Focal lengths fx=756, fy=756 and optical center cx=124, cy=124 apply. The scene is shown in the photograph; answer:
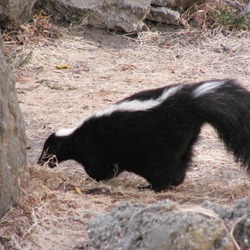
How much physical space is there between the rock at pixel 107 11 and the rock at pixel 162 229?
24.9 feet

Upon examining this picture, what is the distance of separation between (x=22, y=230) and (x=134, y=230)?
1124 mm

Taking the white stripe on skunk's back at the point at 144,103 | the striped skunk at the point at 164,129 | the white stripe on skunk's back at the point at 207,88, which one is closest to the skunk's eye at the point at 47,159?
the striped skunk at the point at 164,129

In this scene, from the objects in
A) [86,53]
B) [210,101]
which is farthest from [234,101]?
[86,53]

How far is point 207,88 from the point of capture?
6.40m

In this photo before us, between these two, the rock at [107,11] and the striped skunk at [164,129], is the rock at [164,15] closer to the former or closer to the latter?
the rock at [107,11]

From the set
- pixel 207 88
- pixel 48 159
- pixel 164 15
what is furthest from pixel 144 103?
pixel 164 15

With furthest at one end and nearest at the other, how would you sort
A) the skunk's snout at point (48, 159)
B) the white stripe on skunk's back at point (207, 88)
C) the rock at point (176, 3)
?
1. the rock at point (176, 3)
2. the skunk's snout at point (48, 159)
3. the white stripe on skunk's back at point (207, 88)

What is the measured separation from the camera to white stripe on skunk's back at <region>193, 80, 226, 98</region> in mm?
6365

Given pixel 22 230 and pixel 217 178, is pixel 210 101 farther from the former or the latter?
pixel 22 230

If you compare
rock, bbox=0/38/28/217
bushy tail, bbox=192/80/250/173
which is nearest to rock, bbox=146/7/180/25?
bushy tail, bbox=192/80/250/173

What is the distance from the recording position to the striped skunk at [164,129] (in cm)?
627

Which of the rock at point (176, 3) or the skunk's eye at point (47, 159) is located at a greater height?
the rock at point (176, 3)

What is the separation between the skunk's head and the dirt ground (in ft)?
0.35

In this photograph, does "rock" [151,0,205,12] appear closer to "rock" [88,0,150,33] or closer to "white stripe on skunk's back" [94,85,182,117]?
"rock" [88,0,150,33]
